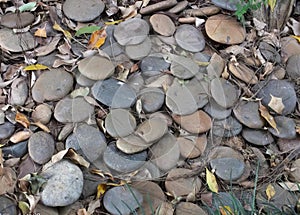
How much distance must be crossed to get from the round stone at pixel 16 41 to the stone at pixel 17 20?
0.10ft

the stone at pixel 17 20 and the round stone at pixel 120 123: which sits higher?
the stone at pixel 17 20

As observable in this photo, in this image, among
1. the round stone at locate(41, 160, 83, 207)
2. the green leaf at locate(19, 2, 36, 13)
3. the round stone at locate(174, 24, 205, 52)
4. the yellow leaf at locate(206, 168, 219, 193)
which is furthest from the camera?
the green leaf at locate(19, 2, 36, 13)

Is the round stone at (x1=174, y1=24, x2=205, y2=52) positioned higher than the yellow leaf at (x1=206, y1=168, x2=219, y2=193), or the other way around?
the round stone at (x1=174, y1=24, x2=205, y2=52)

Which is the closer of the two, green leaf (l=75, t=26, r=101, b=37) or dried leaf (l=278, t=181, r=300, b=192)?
dried leaf (l=278, t=181, r=300, b=192)

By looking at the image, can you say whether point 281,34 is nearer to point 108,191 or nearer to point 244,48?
point 244,48

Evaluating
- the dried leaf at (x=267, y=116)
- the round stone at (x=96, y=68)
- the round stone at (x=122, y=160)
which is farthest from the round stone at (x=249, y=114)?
the round stone at (x=96, y=68)

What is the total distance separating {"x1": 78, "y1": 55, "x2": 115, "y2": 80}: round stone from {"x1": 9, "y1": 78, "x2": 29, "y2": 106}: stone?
22 cm

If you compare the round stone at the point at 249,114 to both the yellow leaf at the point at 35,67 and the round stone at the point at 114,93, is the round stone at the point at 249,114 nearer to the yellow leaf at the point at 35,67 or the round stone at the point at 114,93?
the round stone at the point at 114,93

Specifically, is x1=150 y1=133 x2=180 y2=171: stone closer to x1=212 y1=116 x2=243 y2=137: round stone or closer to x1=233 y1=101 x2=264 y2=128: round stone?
x1=212 y1=116 x2=243 y2=137: round stone

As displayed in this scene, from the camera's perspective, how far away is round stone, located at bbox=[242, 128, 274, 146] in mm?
1814

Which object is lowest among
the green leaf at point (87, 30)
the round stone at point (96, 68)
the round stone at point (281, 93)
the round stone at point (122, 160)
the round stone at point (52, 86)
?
the round stone at point (122, 160)

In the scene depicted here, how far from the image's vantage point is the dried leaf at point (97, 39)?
6.46 feet

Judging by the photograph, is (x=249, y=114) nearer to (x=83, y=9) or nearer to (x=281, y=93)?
(x=281, y=93)

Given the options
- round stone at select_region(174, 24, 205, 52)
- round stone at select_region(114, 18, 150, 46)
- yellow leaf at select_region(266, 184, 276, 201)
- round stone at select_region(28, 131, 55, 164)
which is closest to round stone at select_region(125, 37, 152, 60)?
round stone at select_region(114, 18, 150, 46)
